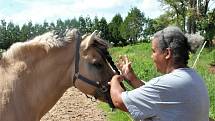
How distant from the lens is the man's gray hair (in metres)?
3.50

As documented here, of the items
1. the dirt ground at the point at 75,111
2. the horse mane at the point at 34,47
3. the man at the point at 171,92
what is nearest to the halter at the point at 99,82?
the horse mane at the point at 34,47

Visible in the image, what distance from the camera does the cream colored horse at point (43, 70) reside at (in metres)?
4.48

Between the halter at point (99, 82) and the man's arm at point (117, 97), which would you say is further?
the halter at point (99, 82)

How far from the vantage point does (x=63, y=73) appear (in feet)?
15.1

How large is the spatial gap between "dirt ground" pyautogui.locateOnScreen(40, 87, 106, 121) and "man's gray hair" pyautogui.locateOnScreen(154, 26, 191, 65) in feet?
26.9

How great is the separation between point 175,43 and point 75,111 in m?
→ 9.91

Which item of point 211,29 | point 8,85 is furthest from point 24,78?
point 211,29

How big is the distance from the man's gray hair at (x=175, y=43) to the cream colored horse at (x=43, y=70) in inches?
48.3

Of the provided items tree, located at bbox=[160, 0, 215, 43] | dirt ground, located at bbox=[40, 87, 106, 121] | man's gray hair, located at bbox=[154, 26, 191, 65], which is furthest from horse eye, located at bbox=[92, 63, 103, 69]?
tree, located at bbox=[160, 0, 215, 43]

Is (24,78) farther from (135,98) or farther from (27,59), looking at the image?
(135,98)

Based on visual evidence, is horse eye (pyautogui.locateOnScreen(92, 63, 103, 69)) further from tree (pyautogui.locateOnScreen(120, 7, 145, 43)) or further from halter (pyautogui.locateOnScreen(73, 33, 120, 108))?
tree (pyautogui.locateOnScreen(120, 7, 145, 43))

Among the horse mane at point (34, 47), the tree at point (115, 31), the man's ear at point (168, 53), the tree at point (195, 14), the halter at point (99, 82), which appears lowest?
the tree at point (115, 31)

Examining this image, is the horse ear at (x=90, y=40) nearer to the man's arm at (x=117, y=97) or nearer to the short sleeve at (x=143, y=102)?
the man's arm at (x=117, y=97)

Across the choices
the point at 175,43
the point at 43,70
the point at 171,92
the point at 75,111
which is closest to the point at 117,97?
the point at 171,92
